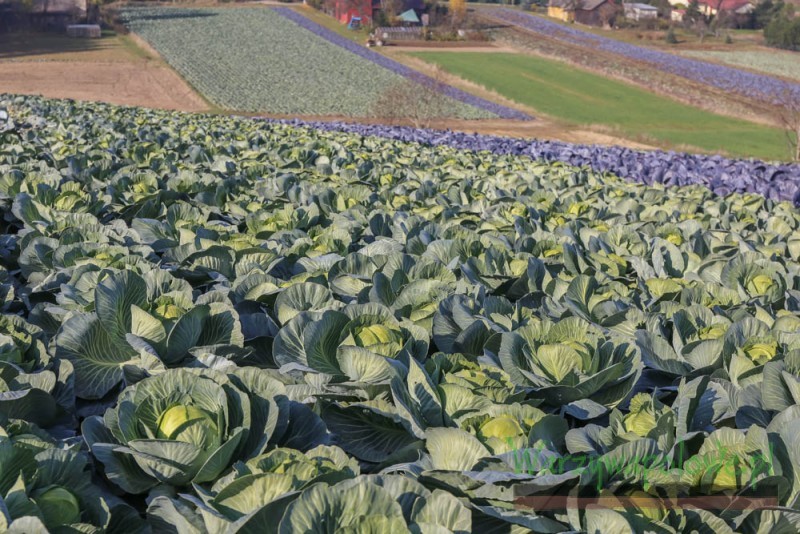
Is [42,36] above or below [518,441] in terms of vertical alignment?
above

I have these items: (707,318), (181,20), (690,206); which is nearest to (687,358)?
(707,318)

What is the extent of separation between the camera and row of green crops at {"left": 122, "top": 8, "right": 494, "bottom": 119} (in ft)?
143

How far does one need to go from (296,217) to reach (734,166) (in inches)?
452

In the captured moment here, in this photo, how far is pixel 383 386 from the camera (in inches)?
80.6

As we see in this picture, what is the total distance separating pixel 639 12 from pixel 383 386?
111471 mm

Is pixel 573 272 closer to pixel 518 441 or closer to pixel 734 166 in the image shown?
pixel 518 441

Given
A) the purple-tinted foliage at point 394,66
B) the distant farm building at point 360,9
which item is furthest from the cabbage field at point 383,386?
the distant farm building at point 360,9

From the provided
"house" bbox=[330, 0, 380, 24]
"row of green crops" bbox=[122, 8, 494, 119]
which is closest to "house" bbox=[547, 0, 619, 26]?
"house" bbox=[330, 0, 380, 24]

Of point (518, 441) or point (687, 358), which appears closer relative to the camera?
point (518, 441)

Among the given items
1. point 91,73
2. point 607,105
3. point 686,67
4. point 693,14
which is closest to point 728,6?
point 693,14

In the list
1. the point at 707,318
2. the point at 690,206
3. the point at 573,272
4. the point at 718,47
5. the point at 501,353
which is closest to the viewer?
the point at 501,353

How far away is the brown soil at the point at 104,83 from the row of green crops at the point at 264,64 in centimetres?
174

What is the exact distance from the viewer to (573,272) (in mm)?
3818

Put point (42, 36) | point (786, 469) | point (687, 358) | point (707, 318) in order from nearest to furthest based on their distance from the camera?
point (786, 469), point (687, 358), point (707, 318), point (42, 36)
